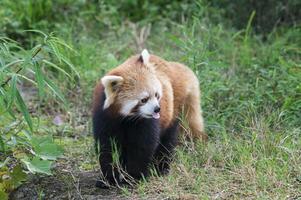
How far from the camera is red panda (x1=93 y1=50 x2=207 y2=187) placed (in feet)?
16.1

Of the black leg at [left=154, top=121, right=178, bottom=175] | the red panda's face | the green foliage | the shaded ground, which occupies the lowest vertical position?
the shaded ground

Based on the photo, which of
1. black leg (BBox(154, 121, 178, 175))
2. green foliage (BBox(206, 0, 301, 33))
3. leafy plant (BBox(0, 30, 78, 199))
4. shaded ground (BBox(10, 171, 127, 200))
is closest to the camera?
leafy plant (BBox(0, 30, 78, 199))

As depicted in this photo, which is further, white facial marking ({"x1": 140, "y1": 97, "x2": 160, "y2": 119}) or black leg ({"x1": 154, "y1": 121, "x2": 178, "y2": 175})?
black leg ({"x1": 154, "y1": 121, "x2": 178, "y2": 175})

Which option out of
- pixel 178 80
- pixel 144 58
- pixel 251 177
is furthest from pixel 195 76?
pixel 251 177

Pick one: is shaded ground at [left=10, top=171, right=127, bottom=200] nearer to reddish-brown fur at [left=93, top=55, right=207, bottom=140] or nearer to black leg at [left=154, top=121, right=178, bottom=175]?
black leg at [left=154, top=121, right=178, bottom=175]

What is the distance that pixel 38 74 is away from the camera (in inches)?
187

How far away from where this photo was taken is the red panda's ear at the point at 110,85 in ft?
15.9

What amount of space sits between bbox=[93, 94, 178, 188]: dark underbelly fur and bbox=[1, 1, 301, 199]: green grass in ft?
0.54

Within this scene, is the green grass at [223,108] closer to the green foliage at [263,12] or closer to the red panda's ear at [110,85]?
the green foliage at [263,12]

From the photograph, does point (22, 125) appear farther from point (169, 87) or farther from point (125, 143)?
point (169, 87)

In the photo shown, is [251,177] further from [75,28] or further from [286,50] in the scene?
[75,28]

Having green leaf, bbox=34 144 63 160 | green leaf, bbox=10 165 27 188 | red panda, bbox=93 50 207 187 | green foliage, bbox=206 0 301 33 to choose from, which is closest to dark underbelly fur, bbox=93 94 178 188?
red panda, bbox=93 50 207 187

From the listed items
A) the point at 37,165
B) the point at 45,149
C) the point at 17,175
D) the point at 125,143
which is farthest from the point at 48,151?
the point at 125,143

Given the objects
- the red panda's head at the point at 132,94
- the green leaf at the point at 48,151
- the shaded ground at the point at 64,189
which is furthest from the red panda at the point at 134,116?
the green leaf at the point at 48,151
